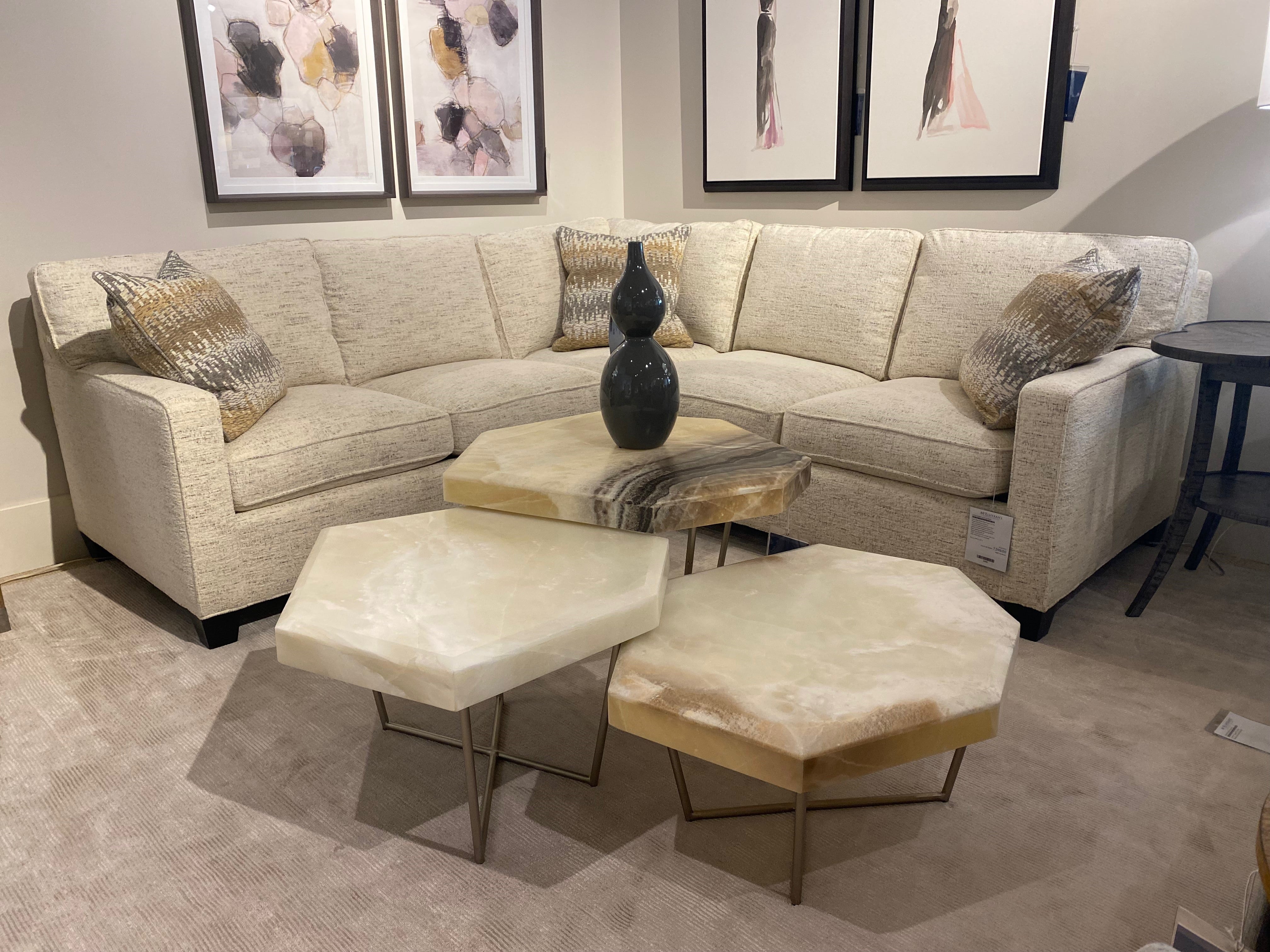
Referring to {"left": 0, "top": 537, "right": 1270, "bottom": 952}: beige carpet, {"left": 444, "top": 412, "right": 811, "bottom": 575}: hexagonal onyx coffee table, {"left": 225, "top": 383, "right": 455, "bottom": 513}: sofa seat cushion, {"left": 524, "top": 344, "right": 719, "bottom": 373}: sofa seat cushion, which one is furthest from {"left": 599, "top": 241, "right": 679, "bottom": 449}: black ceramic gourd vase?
{"left": 524, "top": 344, "right": 719, "bottom": 373}: sofa seat cushion

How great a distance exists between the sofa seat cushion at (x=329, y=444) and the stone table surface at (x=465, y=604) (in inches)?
25.3

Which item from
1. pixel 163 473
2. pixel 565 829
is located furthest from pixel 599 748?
pixel 163 473

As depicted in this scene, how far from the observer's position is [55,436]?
2779 mm

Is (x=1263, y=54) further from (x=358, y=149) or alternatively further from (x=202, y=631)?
(x=202, y=631)

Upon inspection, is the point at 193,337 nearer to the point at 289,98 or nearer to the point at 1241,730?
the point at 289,98

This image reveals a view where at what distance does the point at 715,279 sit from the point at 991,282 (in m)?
1.01

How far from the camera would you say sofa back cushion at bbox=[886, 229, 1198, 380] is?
2.46 meters

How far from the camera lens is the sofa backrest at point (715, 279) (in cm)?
333

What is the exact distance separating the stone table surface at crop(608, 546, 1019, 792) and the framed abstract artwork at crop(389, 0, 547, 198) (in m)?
2.50

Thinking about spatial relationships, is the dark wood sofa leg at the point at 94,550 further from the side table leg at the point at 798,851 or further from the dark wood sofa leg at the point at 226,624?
the side table leg at the point at 798,851

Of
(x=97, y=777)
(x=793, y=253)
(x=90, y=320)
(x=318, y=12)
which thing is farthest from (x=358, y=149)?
(x=97, y=777)

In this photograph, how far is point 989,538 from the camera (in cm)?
223

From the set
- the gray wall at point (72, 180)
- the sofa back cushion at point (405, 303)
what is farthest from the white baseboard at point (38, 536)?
the sofa back cushion at point (405, 303)

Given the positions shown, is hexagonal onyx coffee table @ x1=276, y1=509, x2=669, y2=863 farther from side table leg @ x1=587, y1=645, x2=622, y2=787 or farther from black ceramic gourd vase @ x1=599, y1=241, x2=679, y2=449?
black ceramic gourd vase @ x1=599, y1=241, x2=679, y2=449
